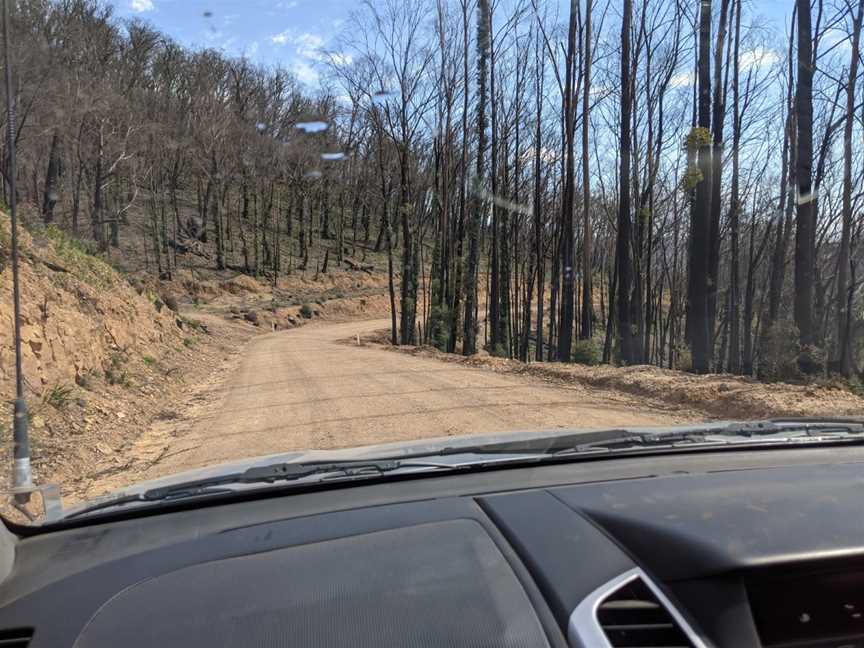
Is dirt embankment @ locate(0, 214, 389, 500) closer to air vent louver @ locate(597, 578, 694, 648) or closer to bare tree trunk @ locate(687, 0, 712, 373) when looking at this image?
air vent louver @ locate(597, 578, 694, 648)

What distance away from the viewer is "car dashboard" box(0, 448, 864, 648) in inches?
61.9

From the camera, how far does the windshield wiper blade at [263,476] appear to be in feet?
8.58

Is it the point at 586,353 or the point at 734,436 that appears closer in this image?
the point at 734,436

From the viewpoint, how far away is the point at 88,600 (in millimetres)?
1794

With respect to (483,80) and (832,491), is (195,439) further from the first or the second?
(483,80)

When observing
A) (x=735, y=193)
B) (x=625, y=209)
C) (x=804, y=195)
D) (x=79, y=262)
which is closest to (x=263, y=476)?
(x=79, y=262)

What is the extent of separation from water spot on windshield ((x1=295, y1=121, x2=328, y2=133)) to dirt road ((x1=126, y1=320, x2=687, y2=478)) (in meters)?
31.3

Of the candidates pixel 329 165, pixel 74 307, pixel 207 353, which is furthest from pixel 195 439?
pixel 329 165

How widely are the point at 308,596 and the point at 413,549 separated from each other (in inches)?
13.7

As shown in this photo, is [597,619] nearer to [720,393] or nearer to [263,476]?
[263,476]

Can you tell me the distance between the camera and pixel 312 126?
44781 millimetres

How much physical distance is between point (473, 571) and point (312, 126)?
46.1 m

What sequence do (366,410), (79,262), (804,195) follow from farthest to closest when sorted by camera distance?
(804,195), (79,262), (366,410)

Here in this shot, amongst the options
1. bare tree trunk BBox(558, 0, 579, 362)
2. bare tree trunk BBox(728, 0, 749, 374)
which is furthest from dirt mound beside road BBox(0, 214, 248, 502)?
bare tree trunk BBox(728, 0, 749, 374)
